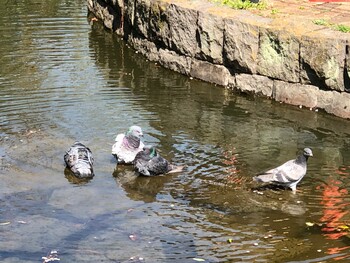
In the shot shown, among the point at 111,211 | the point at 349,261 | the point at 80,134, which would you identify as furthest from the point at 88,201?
the point at 349,261

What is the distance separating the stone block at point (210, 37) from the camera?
13.2 metres

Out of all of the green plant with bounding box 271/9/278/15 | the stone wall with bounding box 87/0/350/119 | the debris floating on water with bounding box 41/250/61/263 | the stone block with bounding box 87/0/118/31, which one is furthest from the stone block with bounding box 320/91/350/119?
the stone block with bounding box 87/0/118/31

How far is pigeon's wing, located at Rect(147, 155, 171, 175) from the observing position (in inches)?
370

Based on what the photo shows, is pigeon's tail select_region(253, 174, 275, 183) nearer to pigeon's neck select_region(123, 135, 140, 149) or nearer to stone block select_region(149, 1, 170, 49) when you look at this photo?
pigeon's neck select_region(123, 135, 140, 149)

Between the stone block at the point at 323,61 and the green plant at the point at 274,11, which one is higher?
the green plant at the point at 274,11

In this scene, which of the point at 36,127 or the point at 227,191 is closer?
the point at 227,191

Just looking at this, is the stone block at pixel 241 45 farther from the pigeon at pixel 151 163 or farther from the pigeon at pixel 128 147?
the pigeon at pixel 151 163

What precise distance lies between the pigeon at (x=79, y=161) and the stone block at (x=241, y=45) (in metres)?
4.31

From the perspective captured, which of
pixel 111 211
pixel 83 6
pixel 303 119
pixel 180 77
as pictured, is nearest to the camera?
pixel 111 211

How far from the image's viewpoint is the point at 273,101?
499 inches

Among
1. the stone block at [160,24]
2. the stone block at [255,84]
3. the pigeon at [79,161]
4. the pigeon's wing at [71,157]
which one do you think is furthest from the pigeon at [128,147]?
the stone block at [160,24]

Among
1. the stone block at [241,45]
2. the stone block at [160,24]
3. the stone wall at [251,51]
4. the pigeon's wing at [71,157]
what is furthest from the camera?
the stone block at [160,24]

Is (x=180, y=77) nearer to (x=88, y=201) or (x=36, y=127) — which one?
(x=36, y=127)

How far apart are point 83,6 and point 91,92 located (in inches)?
316
